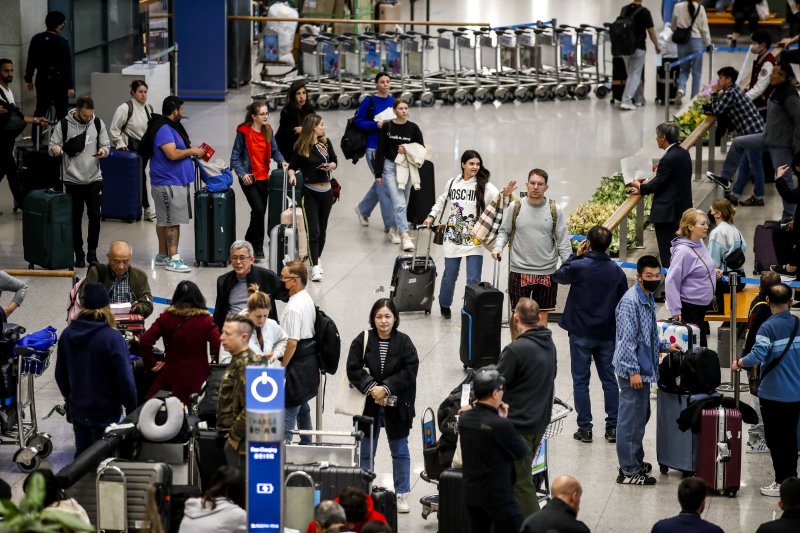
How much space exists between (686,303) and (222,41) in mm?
14862

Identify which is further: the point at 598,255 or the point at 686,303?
the point at 686,303

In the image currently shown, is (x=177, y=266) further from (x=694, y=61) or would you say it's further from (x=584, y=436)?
(x=694, y=61)

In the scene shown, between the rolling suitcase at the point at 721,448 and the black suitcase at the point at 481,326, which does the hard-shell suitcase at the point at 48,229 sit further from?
the rolling suitcase at the point at 721,448

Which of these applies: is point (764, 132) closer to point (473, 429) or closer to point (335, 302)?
point (335, 302)

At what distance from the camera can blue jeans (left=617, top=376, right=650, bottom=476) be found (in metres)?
10.2

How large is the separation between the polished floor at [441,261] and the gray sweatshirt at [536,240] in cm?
101

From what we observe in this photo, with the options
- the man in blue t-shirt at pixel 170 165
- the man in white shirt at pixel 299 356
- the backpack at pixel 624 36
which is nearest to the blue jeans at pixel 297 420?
the man in white shirt at pixel 299 356

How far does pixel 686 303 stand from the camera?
1181 cm

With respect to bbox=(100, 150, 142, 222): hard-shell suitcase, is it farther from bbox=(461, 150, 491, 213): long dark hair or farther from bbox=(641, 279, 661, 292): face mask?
bbox=(641, 279, 661, 292): face mask

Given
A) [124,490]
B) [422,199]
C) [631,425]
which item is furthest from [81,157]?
[631,425]

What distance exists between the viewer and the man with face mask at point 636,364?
33.3 feet

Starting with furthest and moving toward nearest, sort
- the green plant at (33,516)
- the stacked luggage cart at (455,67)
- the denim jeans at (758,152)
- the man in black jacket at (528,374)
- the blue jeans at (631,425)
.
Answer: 1. the stacked luggage cart at (455,67)
2. the denim jeans at (758,152)
3. the blue jeans at (631,425)
4. the man in black jacket at (528,374)
5. the green plant at (33,516)

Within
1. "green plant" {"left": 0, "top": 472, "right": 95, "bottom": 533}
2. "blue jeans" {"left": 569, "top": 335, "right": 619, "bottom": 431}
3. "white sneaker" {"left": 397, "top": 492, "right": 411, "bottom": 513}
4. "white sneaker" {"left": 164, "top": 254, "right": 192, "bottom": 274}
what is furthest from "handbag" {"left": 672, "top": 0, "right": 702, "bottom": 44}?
"green plant" {"left": 0, "top": 472, "right": 95, "bottom": 533}

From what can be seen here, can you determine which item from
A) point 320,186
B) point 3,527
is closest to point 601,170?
point 320,186
